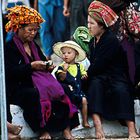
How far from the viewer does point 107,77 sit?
9383mm

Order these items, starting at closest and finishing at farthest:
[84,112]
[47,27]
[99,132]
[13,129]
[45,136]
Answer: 1. [13,129]
2. [45,136]
3. [99,132]
4. [84,112]
5. [47,27]

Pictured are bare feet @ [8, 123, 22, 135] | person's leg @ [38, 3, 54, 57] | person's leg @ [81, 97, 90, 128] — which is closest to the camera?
bare feet @ [8, 123, 22, 135]

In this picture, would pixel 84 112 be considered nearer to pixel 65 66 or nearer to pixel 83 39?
pixel 65 66

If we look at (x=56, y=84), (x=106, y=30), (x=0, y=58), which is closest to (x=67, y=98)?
(x=56, y=84)

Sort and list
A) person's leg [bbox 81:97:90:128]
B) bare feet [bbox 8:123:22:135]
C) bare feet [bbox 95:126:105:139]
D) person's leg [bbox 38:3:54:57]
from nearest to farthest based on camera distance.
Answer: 1. bare feet [bbox 8:123:22:135]
2. bare feet [bbox 95:126:105:139]
3. person's leg [bbox 81:97:90:128]
4. person's leg [bbox 38:3:54:57]

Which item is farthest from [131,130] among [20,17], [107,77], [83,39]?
[20,17]

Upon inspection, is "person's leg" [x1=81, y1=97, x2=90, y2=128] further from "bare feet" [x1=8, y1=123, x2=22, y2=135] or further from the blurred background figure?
the blurred background figure

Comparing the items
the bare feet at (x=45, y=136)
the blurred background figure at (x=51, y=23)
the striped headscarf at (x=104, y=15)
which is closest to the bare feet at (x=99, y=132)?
the bare feet at (x=45, y=136)

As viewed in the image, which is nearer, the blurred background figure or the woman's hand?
the woman's hand

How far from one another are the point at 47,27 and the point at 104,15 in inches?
129

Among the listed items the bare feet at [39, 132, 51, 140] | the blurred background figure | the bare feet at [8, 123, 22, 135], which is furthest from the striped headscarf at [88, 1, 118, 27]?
the blurred background figure

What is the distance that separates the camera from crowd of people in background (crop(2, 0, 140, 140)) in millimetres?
9086

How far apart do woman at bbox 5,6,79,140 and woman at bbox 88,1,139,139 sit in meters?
0.31

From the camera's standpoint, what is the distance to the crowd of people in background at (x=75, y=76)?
9.09 m
